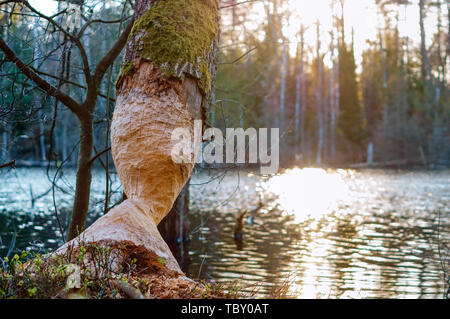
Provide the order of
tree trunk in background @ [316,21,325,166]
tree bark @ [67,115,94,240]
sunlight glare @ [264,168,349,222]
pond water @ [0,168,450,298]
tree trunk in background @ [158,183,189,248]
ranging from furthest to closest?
tree trunk in background @ [316,21,325,166], sunlight glare @ [264,168,349,222], tree trunk in background @ [158,183,189,248], pond water @ [0,168,450,298], tree bark @ [67,115,94,240]

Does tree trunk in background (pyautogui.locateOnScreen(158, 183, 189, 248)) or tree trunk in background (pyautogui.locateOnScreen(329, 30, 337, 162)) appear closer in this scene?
tree trunk in background (pyautogui.locateOnScreen(158, 183, 189, 248))

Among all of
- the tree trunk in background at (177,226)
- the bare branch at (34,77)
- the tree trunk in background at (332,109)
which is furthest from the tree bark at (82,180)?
the tree trunk in background at (332,109)

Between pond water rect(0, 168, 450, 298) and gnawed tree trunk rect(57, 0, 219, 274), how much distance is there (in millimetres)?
684

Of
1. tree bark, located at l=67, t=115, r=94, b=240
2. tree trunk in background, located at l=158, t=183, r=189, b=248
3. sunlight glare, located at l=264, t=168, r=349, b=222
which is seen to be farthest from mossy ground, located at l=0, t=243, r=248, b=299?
sunlight glare, located at l=264, t=168, r=349, b=222

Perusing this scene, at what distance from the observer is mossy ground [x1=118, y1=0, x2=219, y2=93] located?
12.9 ft

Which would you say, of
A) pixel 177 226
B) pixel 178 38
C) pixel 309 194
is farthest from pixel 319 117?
pixel 178 38

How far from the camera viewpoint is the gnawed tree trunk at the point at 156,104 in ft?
12.6

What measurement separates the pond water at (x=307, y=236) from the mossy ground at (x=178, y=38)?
1582 mm

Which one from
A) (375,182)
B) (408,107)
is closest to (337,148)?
(408,107)

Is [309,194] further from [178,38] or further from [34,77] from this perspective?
[178,38]

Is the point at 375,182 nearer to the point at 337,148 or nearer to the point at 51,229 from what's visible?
the point at 337,148

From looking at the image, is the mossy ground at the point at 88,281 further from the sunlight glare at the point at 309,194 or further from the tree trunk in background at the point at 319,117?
the tree trunk in background at the point at 319,117

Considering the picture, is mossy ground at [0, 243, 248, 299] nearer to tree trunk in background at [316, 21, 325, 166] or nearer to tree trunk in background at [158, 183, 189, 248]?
tree trunk in background at [158, 183, 189, 248]

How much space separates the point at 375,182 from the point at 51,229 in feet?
62.9
